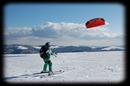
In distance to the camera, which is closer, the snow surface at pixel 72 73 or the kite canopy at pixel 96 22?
the snow surface at pixel 72 73

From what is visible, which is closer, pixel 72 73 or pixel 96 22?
pixel 72 73

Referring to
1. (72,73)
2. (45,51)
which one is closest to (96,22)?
(72,73)

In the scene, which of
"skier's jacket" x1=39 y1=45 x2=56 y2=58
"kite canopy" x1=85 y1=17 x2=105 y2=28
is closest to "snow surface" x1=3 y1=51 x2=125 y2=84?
"skier's jacket" x1=39 y1=45 x2=56 y2=58

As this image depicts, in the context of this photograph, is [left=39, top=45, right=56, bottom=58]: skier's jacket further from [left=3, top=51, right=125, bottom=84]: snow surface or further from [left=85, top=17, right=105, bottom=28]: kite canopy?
[left=85, top=17, right=105, bottom=28]: kite canopy

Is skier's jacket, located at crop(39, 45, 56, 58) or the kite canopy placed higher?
the kite canopy

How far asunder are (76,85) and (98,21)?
24.0ft

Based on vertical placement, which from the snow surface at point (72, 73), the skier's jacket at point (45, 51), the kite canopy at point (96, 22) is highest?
the kite canopy at point (96, 22)

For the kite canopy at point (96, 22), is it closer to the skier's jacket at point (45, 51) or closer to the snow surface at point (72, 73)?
the snow surface at point (72, 73)

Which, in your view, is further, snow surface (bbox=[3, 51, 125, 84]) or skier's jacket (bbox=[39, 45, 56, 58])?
skier's jacket (bbox=[39, 45, 56, 58])

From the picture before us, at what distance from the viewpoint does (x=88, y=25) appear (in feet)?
47.4

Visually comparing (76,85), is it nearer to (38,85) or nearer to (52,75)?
(38,85)

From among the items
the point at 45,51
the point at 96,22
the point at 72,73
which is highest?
the point at 96,22

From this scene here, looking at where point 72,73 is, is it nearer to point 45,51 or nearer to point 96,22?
point 45,51

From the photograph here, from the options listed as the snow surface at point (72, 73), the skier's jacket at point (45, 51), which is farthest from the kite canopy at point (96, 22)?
A: the skier's jacket at point (45, 51)
